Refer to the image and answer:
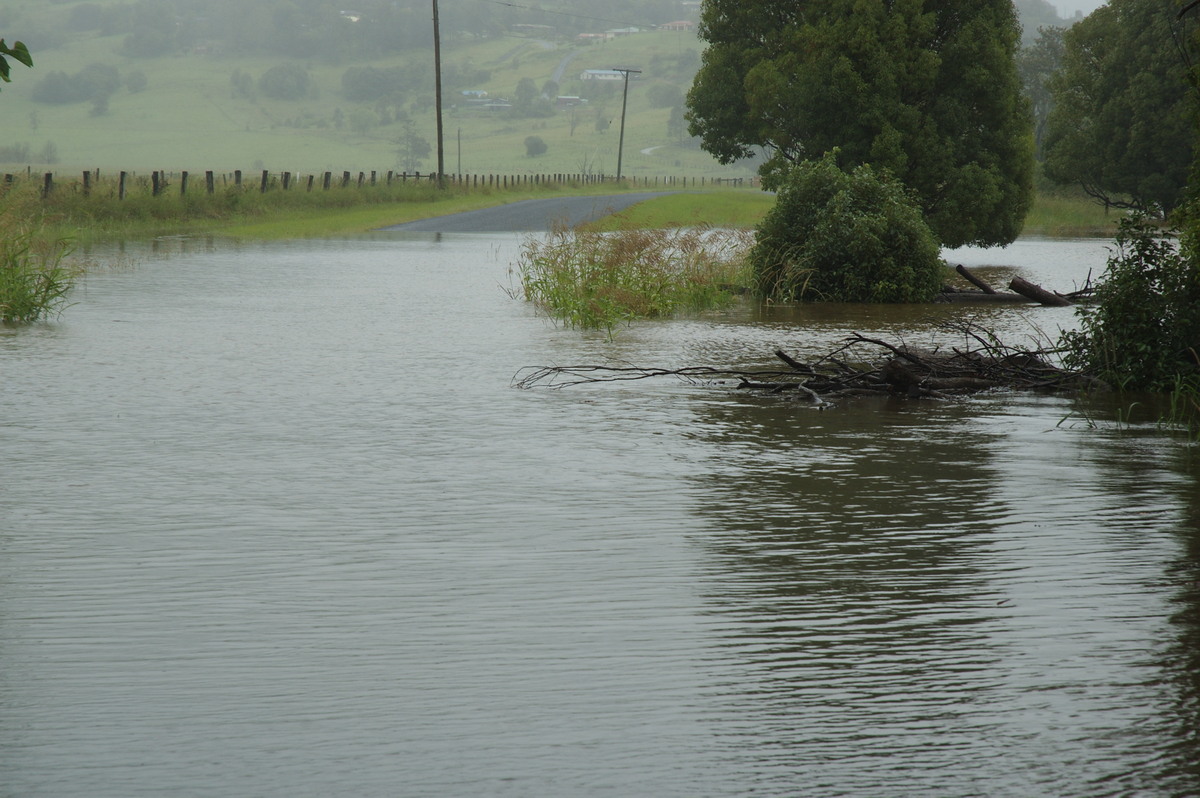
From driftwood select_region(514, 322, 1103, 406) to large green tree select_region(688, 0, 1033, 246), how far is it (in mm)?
13950

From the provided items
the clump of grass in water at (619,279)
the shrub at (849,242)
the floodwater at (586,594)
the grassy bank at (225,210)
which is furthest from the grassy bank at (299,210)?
the floodwater at (586,594)

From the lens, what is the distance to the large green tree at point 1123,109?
42.4 meters

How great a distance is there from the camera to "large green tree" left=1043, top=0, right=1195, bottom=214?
42.4 meters

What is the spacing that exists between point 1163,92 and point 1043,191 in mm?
15671

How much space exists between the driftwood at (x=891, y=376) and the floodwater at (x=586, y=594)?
338 mm

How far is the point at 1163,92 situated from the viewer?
139 feet

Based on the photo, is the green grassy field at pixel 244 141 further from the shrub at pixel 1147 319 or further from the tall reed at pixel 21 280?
the shrub at pixel 1147 319

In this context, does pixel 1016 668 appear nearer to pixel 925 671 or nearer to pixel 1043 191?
pixel 925 671

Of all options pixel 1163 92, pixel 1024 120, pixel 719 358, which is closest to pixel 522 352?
pixel 719 358

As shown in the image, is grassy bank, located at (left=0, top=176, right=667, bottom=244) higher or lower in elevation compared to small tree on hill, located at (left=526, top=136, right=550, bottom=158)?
lower

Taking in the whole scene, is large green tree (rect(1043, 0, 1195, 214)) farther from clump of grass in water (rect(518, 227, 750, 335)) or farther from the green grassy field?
the green grassy field

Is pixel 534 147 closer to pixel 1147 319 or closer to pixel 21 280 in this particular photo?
pixel 21 280

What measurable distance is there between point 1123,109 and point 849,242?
27.6m

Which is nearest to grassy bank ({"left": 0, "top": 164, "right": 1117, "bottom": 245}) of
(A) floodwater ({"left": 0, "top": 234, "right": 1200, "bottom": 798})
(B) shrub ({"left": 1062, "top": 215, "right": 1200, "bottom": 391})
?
(B) shrub ({"left": 1062, "top": 215, "right": 1200, "bottom": 391})
